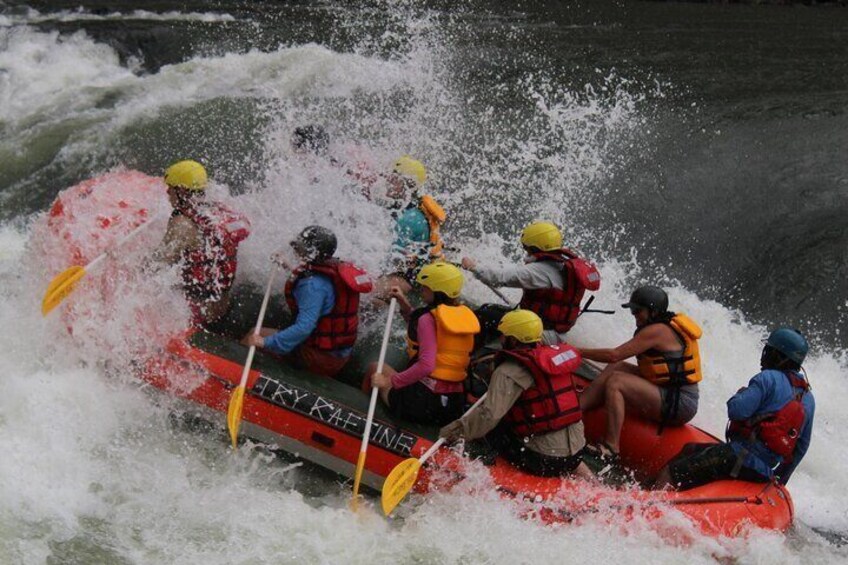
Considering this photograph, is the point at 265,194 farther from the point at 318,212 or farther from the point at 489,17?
the point at 489,17

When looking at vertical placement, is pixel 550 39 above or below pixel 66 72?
above

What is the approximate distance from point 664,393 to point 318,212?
305cm

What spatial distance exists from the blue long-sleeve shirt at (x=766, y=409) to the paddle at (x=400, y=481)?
1.70 meters

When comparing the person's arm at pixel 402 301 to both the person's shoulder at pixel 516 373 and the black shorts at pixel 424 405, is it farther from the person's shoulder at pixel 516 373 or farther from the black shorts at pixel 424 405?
the person's shoulder at pixel 516 373

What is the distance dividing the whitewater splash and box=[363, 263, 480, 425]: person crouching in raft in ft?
1.89

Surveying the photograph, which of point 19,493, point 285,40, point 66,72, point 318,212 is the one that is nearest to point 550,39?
point 285,40

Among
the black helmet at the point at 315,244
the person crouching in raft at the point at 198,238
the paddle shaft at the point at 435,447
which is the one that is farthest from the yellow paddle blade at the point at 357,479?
the person crouching in raft at the point at 198,238

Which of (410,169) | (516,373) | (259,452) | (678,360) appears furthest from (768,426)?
(410,169)

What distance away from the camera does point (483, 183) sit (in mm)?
11039

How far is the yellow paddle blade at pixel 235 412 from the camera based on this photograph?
5.73m

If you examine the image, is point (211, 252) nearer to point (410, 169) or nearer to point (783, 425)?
point (410, 169)

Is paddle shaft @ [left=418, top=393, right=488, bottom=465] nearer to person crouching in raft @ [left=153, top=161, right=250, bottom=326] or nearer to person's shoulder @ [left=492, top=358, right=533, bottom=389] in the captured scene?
person's shoulder @ [left=492, top=358, right=533, bottom=389]

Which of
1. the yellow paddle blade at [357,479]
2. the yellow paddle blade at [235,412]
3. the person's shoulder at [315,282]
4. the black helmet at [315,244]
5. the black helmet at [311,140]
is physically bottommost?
the yellow paddle blade at [357,479]

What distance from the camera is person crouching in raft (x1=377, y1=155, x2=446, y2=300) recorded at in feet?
24.1
